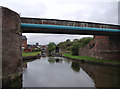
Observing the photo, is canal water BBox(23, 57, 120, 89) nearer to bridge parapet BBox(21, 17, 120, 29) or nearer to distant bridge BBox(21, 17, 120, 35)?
distant bridge BBox(21, 17, 120, 35)

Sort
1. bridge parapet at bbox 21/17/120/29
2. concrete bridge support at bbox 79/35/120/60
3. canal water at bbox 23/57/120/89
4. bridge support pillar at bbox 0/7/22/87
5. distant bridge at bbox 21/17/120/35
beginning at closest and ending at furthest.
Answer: bridge support pillar at bbox 0/7/22/87, canal water at bbox 23/57/120/89, distant bridge at bbox 21/17/120/35, bridge parapet at bbox 21/17/120/29, concrete bridge support at bbox 79/35/120/60

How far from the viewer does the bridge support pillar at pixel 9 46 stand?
8.14m

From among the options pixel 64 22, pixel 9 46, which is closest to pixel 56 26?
pixel 64 22

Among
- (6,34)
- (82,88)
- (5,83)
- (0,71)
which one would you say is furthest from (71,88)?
(6,34)

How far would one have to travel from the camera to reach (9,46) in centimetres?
877

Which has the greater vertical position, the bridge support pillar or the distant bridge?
the distant bridge

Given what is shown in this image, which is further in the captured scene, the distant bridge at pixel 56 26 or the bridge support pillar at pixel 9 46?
the distant bridge at pixel 56 26

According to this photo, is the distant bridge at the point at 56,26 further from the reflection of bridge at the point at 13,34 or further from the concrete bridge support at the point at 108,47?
the concrete bridge support at the point at 108,47

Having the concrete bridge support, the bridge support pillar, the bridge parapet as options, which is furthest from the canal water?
the bridge parapet

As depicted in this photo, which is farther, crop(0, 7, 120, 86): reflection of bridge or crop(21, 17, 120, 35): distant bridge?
crop(21, 17, 120, 35): distant bridge

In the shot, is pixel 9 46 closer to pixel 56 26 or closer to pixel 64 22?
pixel 56 26

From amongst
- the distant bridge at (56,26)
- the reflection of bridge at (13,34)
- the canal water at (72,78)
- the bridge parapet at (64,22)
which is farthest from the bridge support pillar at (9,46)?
the bridge parapet at (64,22)

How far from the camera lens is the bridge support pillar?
26.7 ft

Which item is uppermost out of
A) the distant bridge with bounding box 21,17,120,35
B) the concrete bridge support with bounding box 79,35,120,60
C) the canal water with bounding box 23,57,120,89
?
the distant bridge with bounding box 21,17,120,35
